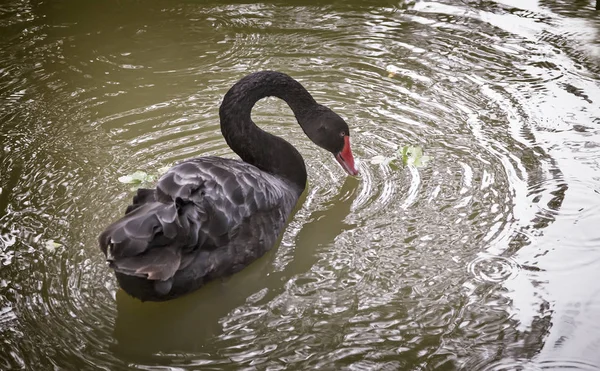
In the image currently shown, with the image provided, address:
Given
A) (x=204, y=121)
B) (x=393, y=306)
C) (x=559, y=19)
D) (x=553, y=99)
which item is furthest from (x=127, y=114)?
(x=559, y=19)

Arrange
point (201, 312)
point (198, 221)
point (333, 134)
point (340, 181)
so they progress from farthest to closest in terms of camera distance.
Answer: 1. point (340, 181)
2. point (333, 134)
3. point (201, 312)
4. point (198, 221)

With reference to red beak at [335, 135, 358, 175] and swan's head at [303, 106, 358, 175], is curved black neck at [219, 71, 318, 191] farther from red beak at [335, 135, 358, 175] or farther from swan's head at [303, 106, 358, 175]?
red beak at [335, 135, 358, 175]

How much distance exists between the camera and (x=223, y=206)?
11.3 feet

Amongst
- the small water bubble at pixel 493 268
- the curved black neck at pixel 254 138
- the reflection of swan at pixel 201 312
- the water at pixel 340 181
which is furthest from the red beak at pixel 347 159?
the small water bubble at pixel 493 268

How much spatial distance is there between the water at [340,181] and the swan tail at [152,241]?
0.41 metres

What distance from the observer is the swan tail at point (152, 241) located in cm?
296

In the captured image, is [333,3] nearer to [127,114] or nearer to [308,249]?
[127,114]

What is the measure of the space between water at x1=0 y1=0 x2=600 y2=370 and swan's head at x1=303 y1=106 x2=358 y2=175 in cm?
18

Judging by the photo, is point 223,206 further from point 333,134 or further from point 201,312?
point 333,134

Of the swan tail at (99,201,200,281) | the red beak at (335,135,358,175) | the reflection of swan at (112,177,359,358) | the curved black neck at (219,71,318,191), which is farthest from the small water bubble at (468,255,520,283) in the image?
the swan tail at (99,201,200,281)

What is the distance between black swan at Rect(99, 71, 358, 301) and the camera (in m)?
3.03

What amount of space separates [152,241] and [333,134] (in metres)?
1.62

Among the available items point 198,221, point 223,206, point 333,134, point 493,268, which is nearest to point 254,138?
point 333,134

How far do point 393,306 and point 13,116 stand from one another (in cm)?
352
